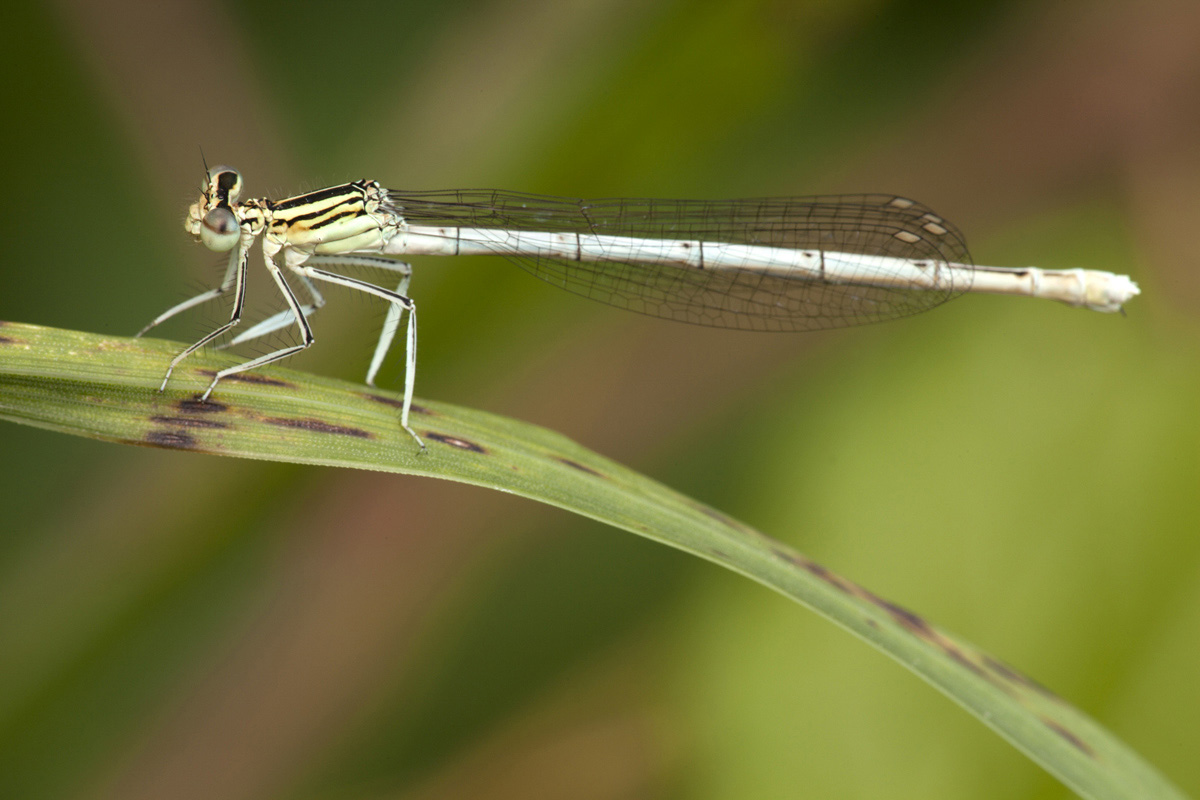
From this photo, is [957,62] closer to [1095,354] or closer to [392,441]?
[1095,354]

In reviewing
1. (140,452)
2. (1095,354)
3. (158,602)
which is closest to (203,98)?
(140,452)

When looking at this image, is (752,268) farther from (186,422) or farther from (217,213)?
(186,422)

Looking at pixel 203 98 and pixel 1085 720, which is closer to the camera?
pixel 1085 720

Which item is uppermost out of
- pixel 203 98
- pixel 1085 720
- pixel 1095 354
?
pixel 203 98

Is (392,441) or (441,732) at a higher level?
(392,441)

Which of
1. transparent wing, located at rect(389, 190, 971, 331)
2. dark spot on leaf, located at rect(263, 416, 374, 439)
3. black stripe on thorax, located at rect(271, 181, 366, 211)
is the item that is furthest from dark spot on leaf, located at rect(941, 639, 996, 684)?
black stripe on thorax, located at rect(271, 181, 366, 211)

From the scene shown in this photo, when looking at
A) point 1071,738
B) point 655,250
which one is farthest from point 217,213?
point 1071,738

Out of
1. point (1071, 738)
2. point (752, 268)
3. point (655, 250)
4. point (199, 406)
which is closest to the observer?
point (199, 406)
